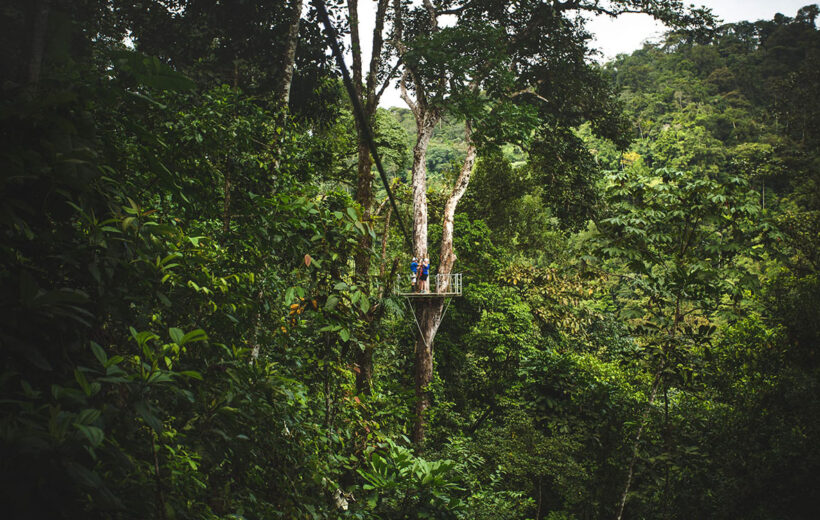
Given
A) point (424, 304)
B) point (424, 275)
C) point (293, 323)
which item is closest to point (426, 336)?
point (424, 304)

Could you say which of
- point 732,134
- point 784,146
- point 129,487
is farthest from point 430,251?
point 732,134

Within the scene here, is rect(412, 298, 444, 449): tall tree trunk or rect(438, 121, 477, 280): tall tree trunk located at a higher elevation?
rect(438, 121, 477, 280): tall tree trunk

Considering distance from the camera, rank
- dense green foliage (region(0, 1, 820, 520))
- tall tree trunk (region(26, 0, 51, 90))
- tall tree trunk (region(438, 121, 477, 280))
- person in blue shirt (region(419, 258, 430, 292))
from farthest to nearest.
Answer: tall tree trunk (region(438, 121, 477, 280)) < person in blue shirt (region(419, 258, 430, 292)) < tall tree trunk (region(26, 0, 51, 90)) < dense green foliage (region(0, 1, 820, 520))

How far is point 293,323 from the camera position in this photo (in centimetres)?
249

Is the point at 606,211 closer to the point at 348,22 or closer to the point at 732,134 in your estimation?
the point at 348,22

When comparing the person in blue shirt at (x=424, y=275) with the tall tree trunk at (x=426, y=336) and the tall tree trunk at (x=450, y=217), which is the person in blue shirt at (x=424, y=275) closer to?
the tall tree trunk at (x=426, y=336)

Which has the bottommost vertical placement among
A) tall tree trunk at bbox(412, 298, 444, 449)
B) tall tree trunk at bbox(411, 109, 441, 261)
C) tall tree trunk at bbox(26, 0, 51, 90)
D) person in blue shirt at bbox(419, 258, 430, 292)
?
tall tree trunk at bbox(412, 298, 444, 449)

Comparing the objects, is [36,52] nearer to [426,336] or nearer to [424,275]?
[424,275]

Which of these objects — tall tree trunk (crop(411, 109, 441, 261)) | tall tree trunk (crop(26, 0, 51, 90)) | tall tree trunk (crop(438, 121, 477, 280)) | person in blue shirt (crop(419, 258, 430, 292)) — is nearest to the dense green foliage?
tall tree trunk (crop(26, 0, 51, 90))

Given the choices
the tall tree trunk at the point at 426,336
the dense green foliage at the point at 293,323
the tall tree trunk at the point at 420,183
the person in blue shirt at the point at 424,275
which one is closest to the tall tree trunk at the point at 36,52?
the dense green foliage at the point at 293,323

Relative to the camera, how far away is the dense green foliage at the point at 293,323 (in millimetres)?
976

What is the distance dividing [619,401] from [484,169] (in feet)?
32.4

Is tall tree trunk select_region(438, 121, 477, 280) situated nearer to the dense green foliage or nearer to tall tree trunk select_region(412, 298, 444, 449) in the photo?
tall tree trunk select_region(412, 298, 444, 449)

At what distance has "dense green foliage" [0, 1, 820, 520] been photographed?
976 mm
